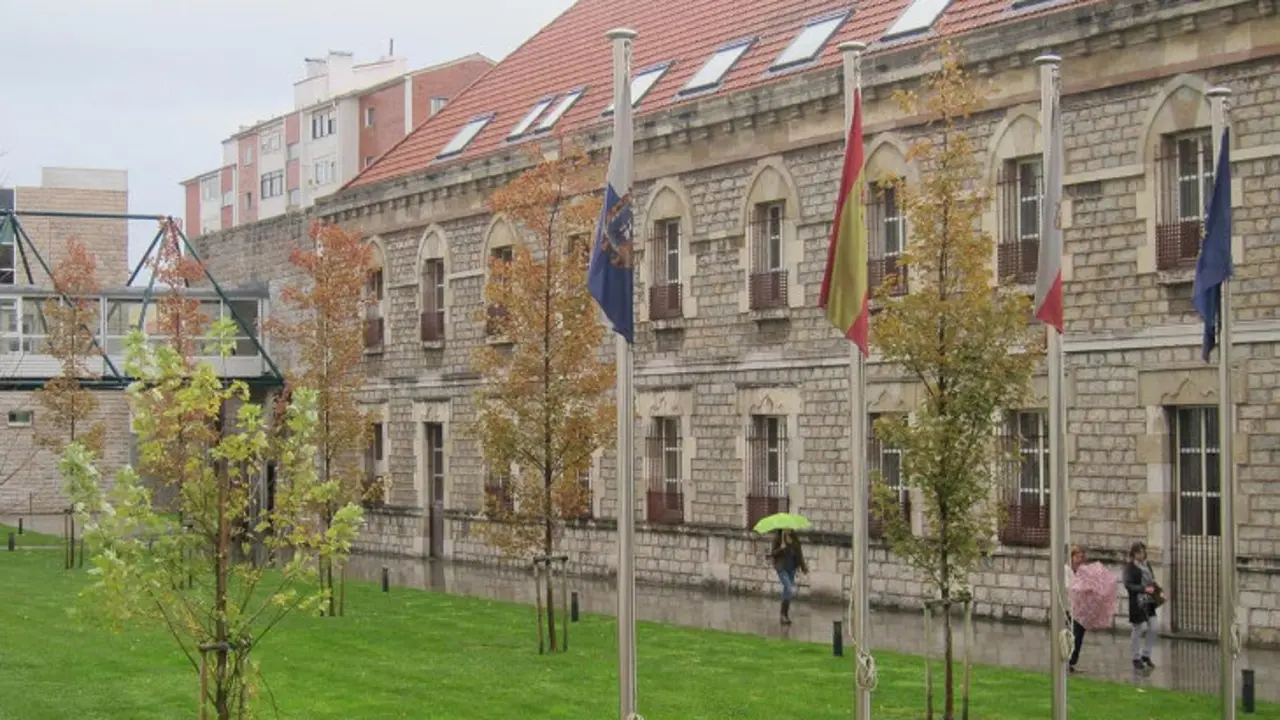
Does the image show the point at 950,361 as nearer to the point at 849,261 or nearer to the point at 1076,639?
the point at 849,261

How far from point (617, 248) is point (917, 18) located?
17.8m

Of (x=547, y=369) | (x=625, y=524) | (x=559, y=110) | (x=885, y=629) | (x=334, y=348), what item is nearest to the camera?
(x=625, y=524)

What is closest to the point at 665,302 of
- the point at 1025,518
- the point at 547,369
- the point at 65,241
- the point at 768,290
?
the point at 768,290

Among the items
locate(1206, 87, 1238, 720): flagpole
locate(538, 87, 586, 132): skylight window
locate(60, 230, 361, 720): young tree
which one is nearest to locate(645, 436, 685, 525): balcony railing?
locate(538, 87, 586, 132): skylight window

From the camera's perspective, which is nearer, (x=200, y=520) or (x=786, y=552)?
(x=200, y=520)

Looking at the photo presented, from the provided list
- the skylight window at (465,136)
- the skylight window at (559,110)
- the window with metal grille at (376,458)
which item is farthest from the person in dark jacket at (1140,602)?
the window with metal grille at (376,458)

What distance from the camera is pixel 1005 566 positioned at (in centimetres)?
3002

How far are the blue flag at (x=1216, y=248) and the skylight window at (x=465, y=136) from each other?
90.5 ft

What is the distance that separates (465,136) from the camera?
4706 cm

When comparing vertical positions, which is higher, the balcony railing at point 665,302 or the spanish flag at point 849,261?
the balcony railing at point 665,302

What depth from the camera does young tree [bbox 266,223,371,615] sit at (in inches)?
1340

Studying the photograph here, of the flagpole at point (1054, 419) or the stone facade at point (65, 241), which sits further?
the stone facade at point (65, 241)

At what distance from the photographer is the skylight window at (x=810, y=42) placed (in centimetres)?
3544

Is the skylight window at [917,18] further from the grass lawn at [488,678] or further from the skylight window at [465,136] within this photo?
→ the skylight window at [465,136]
